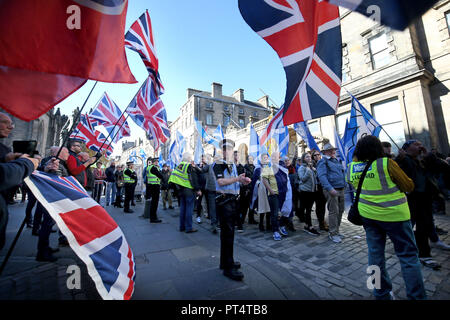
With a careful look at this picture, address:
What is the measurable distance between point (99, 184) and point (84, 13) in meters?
8.37

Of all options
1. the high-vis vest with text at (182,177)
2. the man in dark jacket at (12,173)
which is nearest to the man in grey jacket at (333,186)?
the high-vis vest with text at (182,177)

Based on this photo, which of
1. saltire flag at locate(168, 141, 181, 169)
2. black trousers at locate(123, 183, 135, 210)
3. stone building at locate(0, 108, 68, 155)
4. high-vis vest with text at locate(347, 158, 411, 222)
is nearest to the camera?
high-vis vest with text at locate(347, 158, 411, 222)

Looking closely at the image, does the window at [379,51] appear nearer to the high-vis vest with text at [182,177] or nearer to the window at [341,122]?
the window at [341,122]

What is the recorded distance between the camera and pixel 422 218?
3234 mm

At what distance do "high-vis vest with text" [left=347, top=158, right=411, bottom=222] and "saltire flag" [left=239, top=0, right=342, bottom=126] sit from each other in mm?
926

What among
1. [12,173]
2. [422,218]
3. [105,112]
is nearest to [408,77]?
[422,218]

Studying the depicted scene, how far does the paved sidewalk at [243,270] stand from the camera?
7.58ft

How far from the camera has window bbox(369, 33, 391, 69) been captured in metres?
12.1

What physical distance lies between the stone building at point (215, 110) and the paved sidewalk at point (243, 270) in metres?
29.1

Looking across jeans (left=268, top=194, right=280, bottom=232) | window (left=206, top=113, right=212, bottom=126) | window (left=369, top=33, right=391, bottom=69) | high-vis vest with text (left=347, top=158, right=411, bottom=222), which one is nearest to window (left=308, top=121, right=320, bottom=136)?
window (left=369, top=33, right=391, bottom=69)

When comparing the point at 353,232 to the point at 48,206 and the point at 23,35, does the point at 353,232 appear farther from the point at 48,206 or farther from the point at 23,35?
the point at 23,35

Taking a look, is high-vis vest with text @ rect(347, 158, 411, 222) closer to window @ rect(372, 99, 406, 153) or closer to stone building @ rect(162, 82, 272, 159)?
window @ rect(372, 99, 406, 153)
